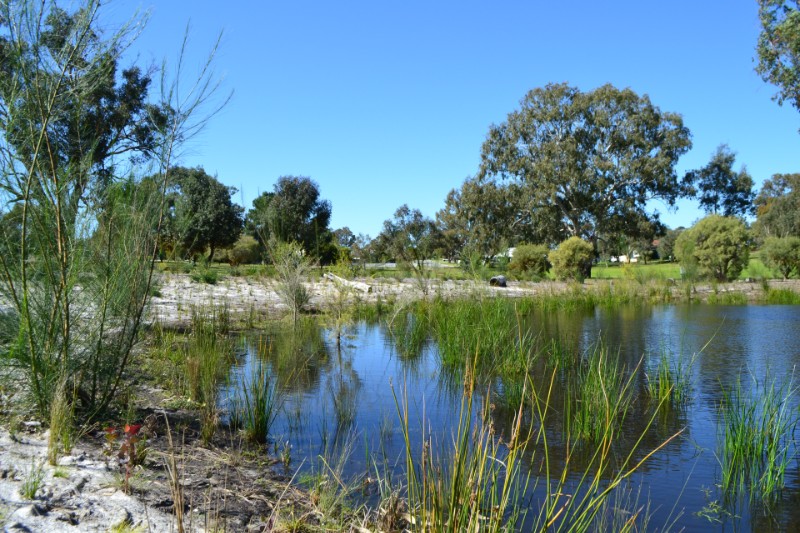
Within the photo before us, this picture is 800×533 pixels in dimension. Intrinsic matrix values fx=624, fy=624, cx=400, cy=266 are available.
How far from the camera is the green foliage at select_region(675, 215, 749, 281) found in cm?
2564

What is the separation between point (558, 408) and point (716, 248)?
74.9ft

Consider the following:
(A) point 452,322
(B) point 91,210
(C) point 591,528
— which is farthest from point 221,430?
(A) point 452,322

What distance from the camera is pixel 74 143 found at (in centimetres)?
518

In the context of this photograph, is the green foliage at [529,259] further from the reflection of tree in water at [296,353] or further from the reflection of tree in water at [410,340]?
the reflection of tree in water at [296,353]

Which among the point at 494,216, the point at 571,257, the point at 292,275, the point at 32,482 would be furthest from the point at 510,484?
the point at 494,216

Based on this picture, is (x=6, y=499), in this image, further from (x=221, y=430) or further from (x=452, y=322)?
(x=452, y=322)

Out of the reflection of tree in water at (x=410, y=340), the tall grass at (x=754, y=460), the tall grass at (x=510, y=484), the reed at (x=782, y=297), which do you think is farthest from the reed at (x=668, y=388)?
the reed at (x=782, y=297)

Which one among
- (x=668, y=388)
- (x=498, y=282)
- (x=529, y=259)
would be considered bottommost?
(x=668, y=388)

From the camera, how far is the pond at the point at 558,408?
4199mm

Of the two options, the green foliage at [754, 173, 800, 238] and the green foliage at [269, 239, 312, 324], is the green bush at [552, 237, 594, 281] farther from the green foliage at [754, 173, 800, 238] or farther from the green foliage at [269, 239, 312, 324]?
the green foliage at [754, 173, 800, 238]

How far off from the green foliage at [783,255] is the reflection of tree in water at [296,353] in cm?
2408

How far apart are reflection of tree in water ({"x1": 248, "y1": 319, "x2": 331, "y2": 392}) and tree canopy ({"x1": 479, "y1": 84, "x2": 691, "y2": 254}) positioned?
27074mm

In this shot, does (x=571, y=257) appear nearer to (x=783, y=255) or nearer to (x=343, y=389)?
(x=783, y=255)

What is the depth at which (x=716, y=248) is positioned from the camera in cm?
2609
